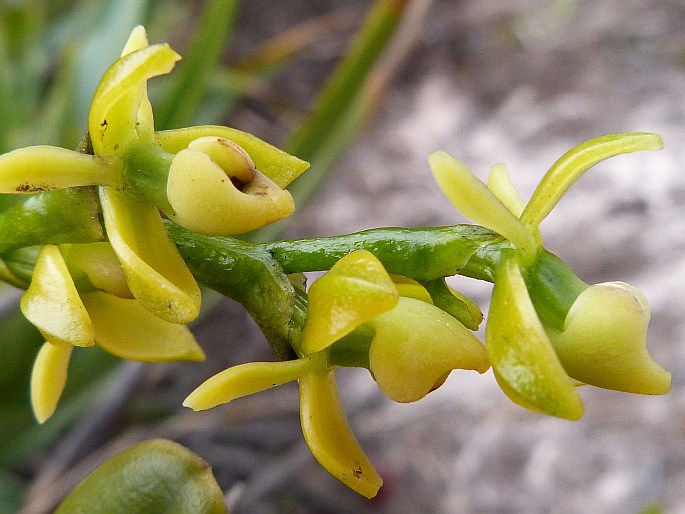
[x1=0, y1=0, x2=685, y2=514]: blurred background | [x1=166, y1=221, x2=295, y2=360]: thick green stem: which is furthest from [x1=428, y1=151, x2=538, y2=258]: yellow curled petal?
[x1=0, y1=0, x2=685, y2=514]: blurred background

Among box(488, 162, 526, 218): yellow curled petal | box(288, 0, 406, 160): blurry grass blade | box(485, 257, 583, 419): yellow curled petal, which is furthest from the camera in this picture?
box(288, 0, 406, 160): blurry grass blade

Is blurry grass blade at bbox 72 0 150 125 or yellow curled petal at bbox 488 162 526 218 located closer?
yellow curled petal at bbox 488 162 526 218

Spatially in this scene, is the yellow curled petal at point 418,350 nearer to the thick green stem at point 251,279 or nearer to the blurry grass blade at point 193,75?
the thick green stem at point 251,279

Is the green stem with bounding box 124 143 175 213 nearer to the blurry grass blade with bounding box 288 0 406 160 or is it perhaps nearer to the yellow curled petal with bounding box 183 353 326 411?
the yellow curled petal with bounding box 183 353 326 411

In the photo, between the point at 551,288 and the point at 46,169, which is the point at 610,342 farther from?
the point at 46,169

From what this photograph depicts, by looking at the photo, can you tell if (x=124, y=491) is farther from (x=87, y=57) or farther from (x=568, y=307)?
(x=87, y=57)

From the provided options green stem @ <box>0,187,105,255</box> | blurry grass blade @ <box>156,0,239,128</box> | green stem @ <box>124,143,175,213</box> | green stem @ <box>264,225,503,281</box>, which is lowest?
blurry grass blade @ <box>156,0,239,128</box>

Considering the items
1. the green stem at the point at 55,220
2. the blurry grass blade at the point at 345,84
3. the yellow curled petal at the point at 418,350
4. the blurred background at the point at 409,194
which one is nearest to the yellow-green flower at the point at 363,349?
the yellow curled petal at the point at 418,350
